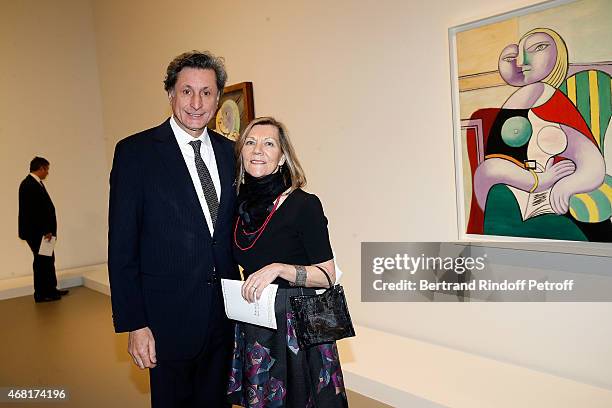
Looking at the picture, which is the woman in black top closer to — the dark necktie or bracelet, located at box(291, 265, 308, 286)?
bracelet, located at box(291, 265, 308, 286)

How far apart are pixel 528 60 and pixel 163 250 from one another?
2174 millimetres

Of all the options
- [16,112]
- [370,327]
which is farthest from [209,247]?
[16,112]

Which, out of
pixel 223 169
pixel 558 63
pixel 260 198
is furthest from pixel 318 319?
pixel 558 63

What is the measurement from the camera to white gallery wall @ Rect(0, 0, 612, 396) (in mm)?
3264

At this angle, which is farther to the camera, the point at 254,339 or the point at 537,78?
the point at 537,78

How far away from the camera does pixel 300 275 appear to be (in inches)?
82.8

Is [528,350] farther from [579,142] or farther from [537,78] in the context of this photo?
[537,78]

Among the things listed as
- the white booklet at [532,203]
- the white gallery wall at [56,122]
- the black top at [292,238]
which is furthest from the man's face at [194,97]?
the white gallery wall at [56,122]

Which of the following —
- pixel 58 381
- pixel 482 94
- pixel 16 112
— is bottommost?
pixel 58 381

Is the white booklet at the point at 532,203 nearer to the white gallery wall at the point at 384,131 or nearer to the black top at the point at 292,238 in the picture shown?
the white gallery wall at the point at 384,131

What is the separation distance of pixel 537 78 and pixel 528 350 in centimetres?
158

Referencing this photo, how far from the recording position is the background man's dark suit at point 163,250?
2199 millimetres

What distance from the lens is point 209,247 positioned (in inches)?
89.3

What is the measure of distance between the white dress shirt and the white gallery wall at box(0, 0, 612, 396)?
1.76 meters
